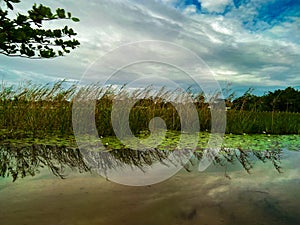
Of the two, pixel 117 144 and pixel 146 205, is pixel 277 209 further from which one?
pixel 117 144

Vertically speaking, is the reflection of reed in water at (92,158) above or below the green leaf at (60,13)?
below

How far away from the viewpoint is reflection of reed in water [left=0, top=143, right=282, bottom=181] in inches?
123

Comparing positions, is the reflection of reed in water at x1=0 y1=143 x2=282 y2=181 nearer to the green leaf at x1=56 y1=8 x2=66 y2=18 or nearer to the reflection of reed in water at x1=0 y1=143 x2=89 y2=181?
the reflection of reed in water at x1=0 y1=143 x2=89 y2=181

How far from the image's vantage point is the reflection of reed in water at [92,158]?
3133 millimetres

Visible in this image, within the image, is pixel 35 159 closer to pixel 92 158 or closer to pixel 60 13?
pixel 92 158

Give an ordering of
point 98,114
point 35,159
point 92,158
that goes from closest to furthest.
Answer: point 35,159, point 92,158, point 98,114

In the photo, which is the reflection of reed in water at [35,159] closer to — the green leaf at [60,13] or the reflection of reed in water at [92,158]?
the reflection of reed in water at [92,158]

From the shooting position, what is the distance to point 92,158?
11.8 ft

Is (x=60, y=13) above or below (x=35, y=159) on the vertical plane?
above

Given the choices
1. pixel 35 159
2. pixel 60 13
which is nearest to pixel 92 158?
pixel 35 159

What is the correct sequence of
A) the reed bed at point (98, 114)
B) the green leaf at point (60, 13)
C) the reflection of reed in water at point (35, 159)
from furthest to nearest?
the reed bed at point (98, 114) → the reflection of reed in water at point (35, 159) → the green leaf at point (60, 13)

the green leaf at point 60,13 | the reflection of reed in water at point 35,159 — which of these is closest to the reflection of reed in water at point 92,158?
the reflection of reed in water at point 35,159

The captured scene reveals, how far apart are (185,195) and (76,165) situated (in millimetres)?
1486

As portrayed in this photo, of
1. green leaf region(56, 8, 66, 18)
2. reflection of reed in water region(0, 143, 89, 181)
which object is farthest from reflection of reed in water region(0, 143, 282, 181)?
green leaf region(56, 8, 66, 18)
